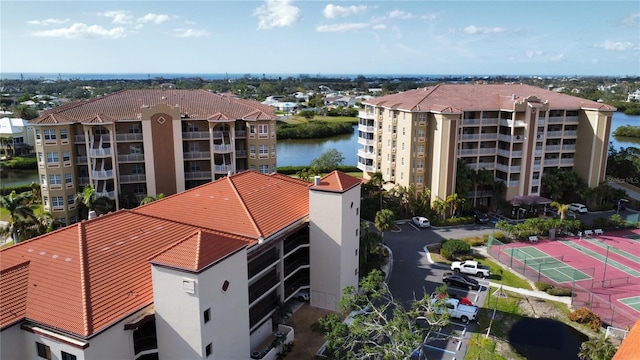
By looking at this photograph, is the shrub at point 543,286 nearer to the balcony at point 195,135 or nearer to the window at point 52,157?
the balcony at point 195,135

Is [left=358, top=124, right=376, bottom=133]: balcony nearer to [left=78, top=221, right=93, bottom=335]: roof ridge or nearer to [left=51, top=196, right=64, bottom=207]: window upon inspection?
[left=51, top=196, right=64, bottom=207]: window

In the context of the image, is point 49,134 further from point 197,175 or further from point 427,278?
point 427,278

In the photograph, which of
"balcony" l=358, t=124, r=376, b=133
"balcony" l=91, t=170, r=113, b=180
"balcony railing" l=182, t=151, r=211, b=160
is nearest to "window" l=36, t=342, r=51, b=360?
"balcony" l=91, t=170, r=113, b=180

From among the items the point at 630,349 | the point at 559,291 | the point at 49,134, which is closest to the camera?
the point at 630,349

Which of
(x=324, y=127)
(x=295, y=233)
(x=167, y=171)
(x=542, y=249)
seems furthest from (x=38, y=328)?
(x=324, y=127)

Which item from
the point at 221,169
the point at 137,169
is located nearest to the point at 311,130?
the point at 221,169

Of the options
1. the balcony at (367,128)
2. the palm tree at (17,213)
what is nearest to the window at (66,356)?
the palm tree at (17,213)
